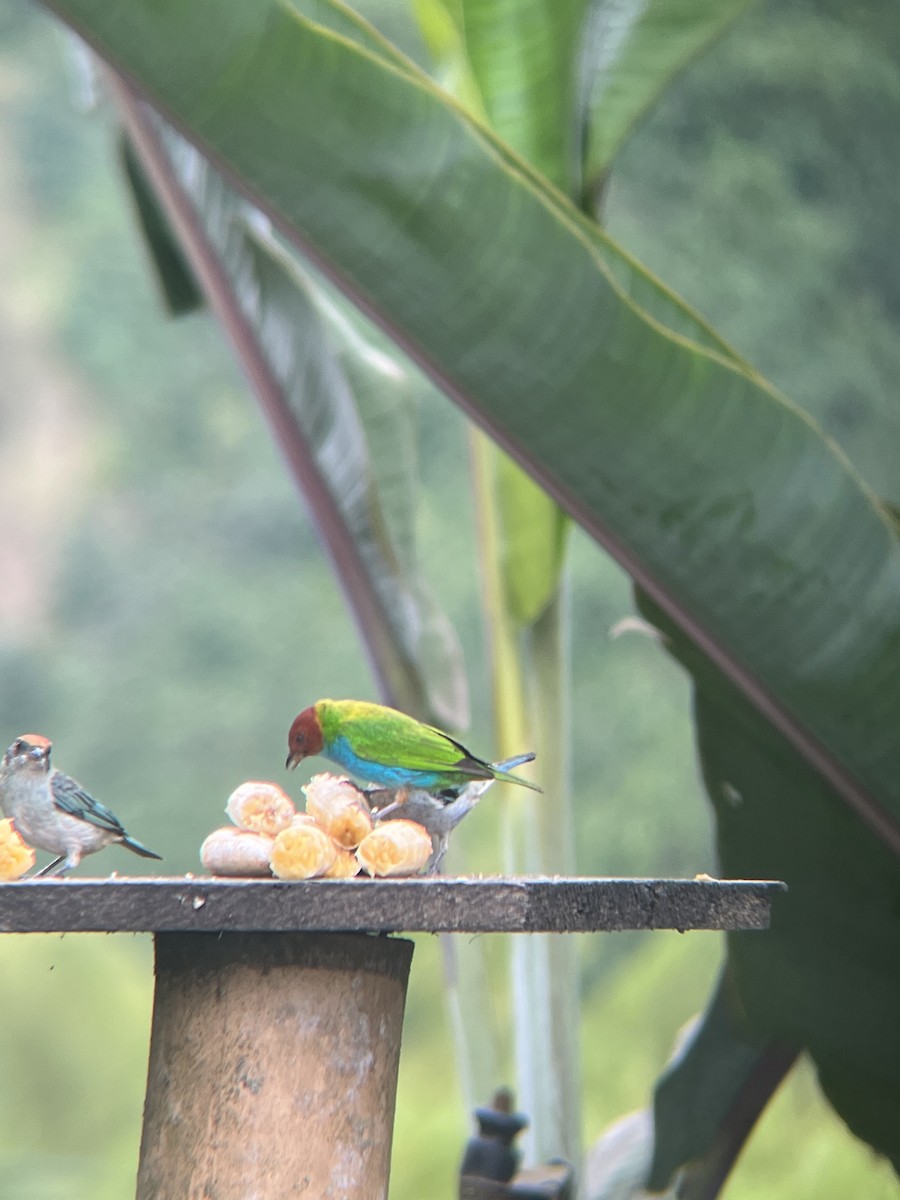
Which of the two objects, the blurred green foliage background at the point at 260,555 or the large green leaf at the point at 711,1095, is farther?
the blurred green foliage background at the point at 260,555

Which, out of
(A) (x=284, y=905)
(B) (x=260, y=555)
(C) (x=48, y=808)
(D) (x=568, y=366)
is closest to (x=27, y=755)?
(C) (x=48, y=808)

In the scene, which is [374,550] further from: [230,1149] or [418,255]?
[230,1149]

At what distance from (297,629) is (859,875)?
206 cm

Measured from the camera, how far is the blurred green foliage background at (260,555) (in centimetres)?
241

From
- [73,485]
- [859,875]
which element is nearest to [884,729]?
[859,875]

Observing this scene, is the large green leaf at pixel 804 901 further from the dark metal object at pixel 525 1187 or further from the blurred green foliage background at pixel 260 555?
the blurred green foliage background at pixel 260 555

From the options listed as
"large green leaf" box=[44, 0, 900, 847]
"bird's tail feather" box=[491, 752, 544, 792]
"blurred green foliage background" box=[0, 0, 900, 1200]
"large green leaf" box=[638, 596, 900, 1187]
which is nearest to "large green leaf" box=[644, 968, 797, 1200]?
"large green leaf" box=[638, 596, 900, 1187]

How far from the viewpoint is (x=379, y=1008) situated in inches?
23.7

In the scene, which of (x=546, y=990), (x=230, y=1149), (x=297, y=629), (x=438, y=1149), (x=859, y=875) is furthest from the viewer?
(x=297, y=629)

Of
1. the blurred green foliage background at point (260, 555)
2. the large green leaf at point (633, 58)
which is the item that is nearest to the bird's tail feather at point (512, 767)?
the large green leaf at point (633, 58)

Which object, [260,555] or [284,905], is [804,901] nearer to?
[284,905]

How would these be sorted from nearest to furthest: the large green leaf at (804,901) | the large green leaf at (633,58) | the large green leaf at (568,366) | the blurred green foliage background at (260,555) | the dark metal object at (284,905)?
the dark metal object at (284,905) < the large green leaf at (568,366) < the large green leaf at (804,901) < the large green leaf at (633,58) < the blurred green foliage background at (260,555)

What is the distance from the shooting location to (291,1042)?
0.58 metres

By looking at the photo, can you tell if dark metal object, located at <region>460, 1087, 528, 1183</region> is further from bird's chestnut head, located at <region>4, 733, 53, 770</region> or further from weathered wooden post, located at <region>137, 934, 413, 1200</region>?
bird's chestnut head, located at <region>4, 733, 53, 770</region>
